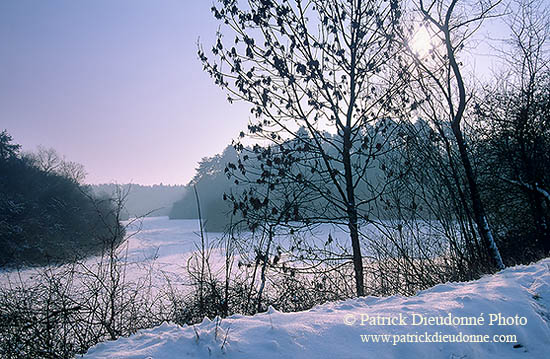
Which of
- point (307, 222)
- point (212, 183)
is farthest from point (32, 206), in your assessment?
point (307, 222)

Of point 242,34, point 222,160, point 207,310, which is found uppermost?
point 222,160

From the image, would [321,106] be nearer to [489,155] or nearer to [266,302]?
[266,302]

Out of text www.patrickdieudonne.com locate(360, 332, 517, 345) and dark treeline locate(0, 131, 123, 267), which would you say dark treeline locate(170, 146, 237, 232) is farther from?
text www.patrickdieudonne.com locate(360, 332, 517, 345)

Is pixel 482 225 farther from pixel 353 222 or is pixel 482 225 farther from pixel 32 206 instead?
pixel 32 206

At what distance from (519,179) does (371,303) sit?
31.2 feet

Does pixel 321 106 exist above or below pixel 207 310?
above

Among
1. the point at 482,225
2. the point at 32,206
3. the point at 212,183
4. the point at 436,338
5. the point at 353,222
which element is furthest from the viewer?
the point at 212,183

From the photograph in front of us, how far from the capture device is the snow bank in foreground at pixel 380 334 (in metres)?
1.68

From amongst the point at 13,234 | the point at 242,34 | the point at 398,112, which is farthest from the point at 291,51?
the point at 13,234

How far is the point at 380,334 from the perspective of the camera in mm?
1820

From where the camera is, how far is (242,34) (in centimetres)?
461

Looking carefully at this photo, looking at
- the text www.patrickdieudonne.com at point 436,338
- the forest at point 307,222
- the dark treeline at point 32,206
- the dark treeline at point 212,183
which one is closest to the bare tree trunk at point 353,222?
the forest at point 307,222

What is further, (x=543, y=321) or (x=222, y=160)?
(x=222, y=160)

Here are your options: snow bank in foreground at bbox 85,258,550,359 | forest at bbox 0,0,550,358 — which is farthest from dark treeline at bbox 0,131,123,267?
snow bank in foreground at bbox 85,258,550,359
